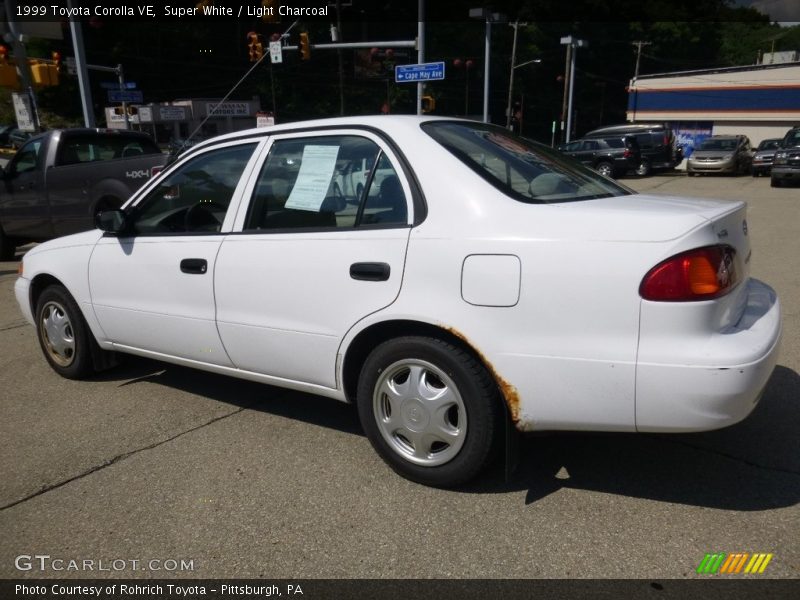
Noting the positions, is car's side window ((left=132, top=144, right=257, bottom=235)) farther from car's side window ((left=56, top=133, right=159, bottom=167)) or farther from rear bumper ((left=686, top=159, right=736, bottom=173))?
rear bumper ((left=686, top=159, right=736, bottom=173))

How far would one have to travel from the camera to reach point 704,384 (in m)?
2.41

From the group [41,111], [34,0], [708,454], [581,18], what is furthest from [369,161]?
[581,18]

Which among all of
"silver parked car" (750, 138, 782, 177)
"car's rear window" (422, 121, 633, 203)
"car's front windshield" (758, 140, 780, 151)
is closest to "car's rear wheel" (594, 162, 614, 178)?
"silver parked car" (750, 138, 782, 177)

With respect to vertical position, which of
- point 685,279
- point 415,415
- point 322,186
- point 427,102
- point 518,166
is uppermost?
point 427,102

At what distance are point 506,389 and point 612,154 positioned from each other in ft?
83.2

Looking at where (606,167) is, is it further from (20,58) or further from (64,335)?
(64,335)

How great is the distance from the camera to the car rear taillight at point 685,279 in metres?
2.42

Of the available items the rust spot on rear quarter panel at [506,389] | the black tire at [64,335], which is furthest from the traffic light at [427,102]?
the rust spot on rear quarter panel at [506,389]

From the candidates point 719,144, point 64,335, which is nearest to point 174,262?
point 64,335

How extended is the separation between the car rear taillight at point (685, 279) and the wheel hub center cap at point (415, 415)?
41.5 inches

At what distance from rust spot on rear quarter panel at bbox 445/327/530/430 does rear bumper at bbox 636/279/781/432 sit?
0.47m

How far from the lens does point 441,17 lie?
185 feet

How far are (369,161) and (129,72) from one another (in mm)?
57595

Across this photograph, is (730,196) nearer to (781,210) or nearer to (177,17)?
(781,210)
